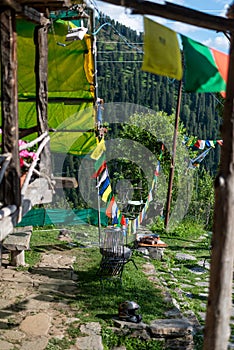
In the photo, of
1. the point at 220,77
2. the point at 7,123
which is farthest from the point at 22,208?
the point at 220,77

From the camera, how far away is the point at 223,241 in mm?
3814

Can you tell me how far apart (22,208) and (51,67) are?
4.09 meters

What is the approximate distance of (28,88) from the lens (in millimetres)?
8836

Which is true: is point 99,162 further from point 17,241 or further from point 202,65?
point 202,65

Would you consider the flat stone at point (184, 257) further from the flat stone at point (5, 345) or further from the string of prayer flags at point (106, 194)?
the flat stone at point (5, 345)

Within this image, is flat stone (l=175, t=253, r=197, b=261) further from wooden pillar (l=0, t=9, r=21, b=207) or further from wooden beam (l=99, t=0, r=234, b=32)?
wooden beam (l=99, t=0, r=234, b=32)

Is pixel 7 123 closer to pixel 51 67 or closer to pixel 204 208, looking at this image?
pixel 51 67

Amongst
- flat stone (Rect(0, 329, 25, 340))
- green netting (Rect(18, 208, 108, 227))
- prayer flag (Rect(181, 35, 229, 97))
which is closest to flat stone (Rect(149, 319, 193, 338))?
flat stone (Rect(0, 329, 25, 340))

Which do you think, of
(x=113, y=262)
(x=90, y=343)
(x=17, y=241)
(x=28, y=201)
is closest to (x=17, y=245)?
(x=17, y=241)

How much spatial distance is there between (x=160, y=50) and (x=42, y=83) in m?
2.82

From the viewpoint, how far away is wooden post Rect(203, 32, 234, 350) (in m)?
3.79

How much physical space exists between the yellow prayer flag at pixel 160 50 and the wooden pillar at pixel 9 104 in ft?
5.43

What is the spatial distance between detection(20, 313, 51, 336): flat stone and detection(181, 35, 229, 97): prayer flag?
14.0 feet

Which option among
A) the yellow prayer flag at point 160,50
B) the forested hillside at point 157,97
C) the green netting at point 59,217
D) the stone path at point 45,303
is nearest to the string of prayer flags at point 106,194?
the stone path at point 45,303
